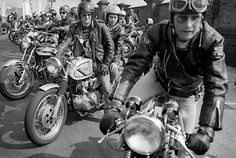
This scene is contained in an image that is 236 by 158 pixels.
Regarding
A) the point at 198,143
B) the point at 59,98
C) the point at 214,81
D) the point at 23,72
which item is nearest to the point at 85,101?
the point at 59,98

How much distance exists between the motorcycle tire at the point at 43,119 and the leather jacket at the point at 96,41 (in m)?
1.21

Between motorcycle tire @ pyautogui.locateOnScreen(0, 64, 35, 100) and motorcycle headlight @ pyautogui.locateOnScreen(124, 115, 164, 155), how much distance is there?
420 centimetres

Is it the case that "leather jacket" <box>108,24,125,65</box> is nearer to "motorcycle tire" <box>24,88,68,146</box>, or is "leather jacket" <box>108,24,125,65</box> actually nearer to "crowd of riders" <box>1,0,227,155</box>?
"motorcycle tire" <box>24,88,68,146</box>

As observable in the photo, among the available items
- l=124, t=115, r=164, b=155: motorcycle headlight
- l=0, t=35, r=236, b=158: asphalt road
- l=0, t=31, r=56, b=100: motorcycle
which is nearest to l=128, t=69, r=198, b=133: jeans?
l=124, t=115, r=164, b=155: motorcycle headlight

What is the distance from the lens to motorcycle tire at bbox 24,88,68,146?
313 cm

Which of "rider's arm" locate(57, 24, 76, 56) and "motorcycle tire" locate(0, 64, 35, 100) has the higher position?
"rider's arm" locate(57, 24, 76, 56)

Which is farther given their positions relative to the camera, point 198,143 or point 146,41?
point 146,41

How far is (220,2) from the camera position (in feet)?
36.4

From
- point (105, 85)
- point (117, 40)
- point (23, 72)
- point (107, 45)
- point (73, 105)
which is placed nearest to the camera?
point (73, 105)

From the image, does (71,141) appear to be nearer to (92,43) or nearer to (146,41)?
(92,43)

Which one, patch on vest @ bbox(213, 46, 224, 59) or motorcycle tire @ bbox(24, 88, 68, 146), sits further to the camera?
motorcycle tire @ bbox(24, 88, 68, 146)

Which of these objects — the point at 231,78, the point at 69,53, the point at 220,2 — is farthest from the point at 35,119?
the point at 220,2

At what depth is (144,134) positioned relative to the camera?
123cm

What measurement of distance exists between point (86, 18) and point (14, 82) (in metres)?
2.05
